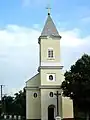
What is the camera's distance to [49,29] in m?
64.1

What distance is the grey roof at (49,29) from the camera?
2499 inches

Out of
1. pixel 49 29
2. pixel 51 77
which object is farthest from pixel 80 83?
pixel 49 29

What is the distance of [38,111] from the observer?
62.2 m

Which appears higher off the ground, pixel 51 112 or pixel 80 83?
pixel 80 83

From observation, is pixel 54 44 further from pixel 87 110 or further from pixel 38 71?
pixel 87 110

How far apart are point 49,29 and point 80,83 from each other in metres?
15.9

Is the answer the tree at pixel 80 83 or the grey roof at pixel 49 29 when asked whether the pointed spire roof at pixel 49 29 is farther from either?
the tree at pixel 80 83

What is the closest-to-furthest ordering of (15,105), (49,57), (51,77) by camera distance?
1. (51,77)
2. (49,57)
3. (15,105)

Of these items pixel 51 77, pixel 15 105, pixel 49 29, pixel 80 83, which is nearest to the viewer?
pixel 80 83

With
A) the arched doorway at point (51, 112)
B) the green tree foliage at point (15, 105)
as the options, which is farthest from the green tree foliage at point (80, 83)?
the green tree foliage at point (15, 105)

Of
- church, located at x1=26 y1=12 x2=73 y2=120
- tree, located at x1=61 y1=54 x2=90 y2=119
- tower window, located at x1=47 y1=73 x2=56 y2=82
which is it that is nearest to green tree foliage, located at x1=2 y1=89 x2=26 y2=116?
church, located at x1=26 y1=12 x2=73 y2=120

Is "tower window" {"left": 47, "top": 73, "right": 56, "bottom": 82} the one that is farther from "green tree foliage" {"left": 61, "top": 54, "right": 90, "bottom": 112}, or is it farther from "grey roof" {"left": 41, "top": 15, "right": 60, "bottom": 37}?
"grey roof" {"left": 41, "top": 15, "right": 60, "bottom": 37}

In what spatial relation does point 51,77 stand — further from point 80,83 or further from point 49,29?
point 80,83

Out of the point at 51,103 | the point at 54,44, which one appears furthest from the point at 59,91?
the point at 54,44
